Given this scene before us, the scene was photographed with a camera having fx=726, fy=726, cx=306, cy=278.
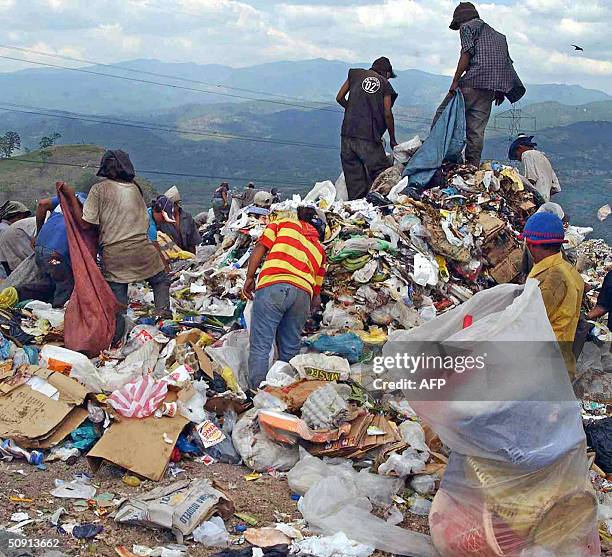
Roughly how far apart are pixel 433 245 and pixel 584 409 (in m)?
2.02

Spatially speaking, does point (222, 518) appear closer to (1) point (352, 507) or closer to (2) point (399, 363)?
(1) point (352, 507)

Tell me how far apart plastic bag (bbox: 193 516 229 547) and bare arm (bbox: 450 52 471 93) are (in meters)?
5.27

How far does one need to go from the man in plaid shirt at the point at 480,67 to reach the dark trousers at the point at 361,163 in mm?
956

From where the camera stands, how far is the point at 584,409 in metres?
5.04

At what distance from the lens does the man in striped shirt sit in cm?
456

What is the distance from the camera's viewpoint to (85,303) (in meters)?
5.12

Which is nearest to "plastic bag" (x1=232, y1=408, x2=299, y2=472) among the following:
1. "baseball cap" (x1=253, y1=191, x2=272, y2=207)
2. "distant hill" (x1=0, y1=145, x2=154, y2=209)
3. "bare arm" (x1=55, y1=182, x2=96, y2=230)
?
"bare arm" (x1=55, y1=182, x2=96, y2=230)

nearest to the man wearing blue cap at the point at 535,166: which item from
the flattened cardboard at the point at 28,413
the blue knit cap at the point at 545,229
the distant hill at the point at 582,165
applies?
the blue knit cap at the point at 545,229

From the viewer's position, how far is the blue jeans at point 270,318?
4547 millimetres

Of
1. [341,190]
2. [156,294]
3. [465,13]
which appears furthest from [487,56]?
[156,294]

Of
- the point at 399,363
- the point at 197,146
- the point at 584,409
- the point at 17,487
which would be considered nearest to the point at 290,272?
the point at 399,363

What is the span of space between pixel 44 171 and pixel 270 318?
38.6m

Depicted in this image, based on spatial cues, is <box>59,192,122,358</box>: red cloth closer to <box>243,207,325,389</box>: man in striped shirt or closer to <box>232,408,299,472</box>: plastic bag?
<box>243,207,325,389</box>: man in striped shirt

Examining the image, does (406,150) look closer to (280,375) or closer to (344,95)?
(344,95)
